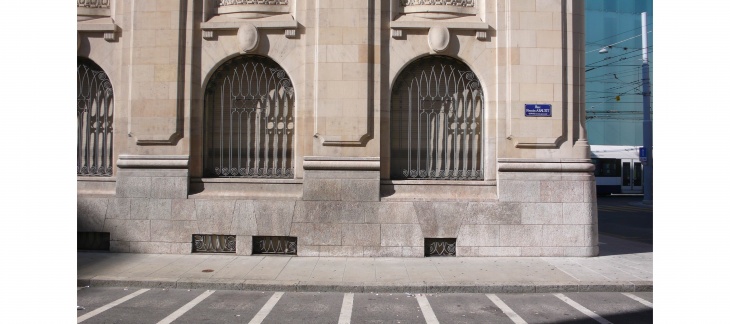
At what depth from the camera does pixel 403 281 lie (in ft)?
30.3

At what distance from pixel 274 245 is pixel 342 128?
115 inches

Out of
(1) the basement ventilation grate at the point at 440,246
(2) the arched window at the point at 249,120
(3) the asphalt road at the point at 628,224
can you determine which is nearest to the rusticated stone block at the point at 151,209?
(2) the arched window at the point at 249,120

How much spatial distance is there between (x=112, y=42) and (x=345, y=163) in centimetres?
604

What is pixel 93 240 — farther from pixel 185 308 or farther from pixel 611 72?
pixel 611 72

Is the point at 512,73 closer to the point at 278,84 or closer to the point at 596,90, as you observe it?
the point at 278,84

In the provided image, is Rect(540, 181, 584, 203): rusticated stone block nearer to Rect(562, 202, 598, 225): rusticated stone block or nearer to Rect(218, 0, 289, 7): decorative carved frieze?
Rect(562, 202, 598, 225): rusticated stone block

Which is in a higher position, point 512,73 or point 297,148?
point 512,73

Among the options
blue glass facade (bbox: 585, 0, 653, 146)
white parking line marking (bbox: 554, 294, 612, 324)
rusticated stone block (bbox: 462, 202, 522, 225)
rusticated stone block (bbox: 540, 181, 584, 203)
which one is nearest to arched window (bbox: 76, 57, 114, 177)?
rusticated stone block (bbox: 462, 202, 522, 225)

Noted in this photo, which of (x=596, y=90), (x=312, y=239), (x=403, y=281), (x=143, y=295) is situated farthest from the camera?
(x=596, y=90)

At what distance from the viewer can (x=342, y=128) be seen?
1159 centimetres

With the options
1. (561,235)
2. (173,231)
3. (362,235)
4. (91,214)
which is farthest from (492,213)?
(91,214)

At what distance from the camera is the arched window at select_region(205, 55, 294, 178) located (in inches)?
483

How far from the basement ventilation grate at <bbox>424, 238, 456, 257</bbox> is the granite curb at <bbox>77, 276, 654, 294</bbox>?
2471 millimetres

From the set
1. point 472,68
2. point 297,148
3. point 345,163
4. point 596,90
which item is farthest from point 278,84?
point 596,90
